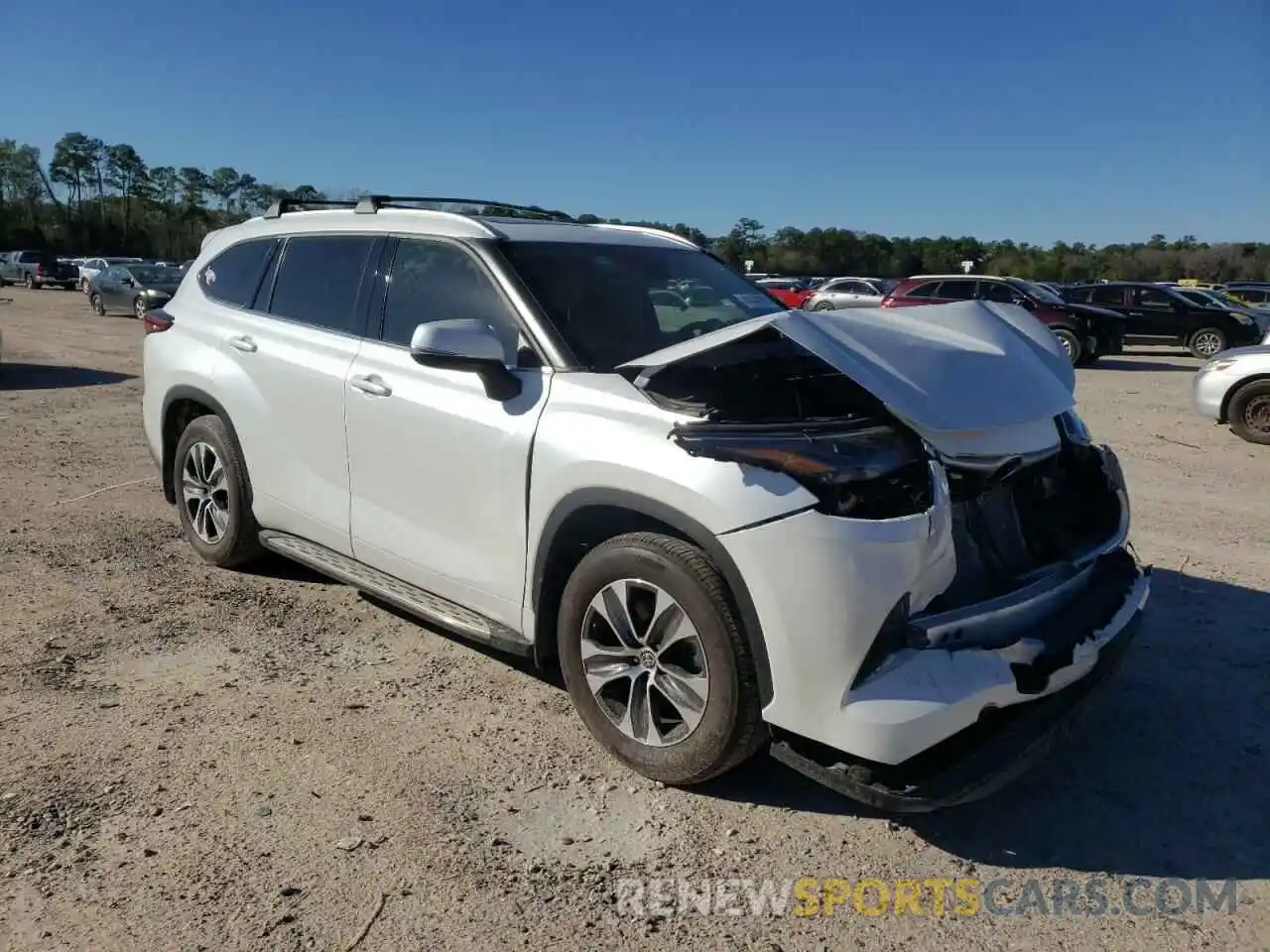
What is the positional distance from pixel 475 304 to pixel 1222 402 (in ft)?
30.9

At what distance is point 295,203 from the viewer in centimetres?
533

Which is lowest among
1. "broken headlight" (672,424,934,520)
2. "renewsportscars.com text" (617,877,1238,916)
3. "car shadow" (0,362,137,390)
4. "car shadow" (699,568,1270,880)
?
"renewsportscars.com text" (617,877,1238,916)

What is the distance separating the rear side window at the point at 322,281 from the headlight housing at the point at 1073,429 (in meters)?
2.91

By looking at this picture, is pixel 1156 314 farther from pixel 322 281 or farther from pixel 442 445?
pixel 442 445

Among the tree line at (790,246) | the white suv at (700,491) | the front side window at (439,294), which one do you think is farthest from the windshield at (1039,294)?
the tree line at (790,246)

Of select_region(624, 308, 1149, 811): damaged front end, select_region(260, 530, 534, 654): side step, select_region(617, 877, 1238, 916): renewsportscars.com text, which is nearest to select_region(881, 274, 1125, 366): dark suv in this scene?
select_region(260, 530, 534, 654): side step

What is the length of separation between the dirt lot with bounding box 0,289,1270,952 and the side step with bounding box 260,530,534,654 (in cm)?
32

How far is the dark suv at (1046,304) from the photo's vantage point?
62.7ft

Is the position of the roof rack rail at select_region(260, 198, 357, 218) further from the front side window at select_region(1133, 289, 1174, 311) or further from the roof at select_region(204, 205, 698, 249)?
the front side window at select_region(1133, 289, 1174, 311)

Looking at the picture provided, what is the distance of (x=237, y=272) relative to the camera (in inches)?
209

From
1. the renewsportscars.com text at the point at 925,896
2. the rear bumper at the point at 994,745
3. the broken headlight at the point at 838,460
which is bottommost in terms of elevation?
the renewsportscars.com text at the point at 925,896

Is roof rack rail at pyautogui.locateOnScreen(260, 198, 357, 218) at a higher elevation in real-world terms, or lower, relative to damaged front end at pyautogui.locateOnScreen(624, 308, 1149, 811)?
higher

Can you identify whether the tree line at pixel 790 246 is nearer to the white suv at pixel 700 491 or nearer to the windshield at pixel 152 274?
the windshield at pixel 152 274

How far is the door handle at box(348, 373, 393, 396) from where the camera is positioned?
405cm
